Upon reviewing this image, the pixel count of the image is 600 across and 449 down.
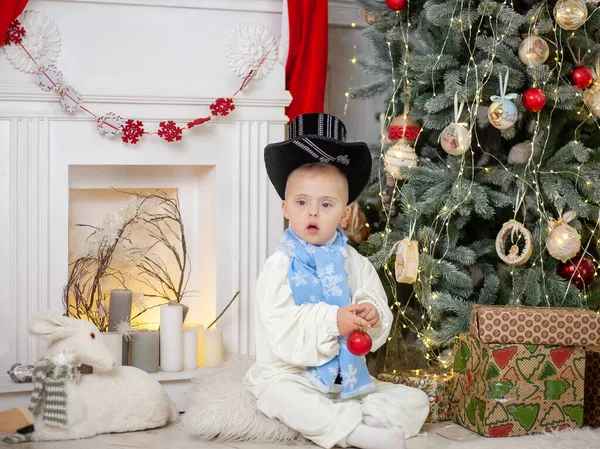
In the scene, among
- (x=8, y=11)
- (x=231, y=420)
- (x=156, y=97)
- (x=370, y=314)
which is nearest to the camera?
(x=370, y=314)

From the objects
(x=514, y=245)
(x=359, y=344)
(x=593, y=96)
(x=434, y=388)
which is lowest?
(x=434, y=388)

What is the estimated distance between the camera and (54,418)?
7.72 feet

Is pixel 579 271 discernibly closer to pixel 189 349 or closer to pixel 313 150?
pixel 313 150

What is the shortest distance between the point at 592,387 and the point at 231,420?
3.80ft

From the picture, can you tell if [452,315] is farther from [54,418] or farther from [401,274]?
[54,418]

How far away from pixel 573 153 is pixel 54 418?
71.8 inches

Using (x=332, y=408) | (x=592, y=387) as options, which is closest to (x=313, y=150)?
(x=332, y=408)

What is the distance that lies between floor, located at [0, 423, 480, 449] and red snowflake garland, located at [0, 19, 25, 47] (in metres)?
1.25

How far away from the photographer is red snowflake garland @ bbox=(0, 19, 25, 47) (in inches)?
105

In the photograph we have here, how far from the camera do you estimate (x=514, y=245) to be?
108 inches

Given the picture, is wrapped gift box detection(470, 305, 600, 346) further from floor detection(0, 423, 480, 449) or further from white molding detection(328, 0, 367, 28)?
white molding detection(328, 0, 367, 28)

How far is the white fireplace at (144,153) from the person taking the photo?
2.71m

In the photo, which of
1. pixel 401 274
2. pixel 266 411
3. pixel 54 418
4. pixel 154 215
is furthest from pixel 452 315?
pixel 54 418

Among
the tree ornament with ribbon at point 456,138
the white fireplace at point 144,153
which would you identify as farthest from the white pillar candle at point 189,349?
the tree ornament with ribbon at point 456,138
